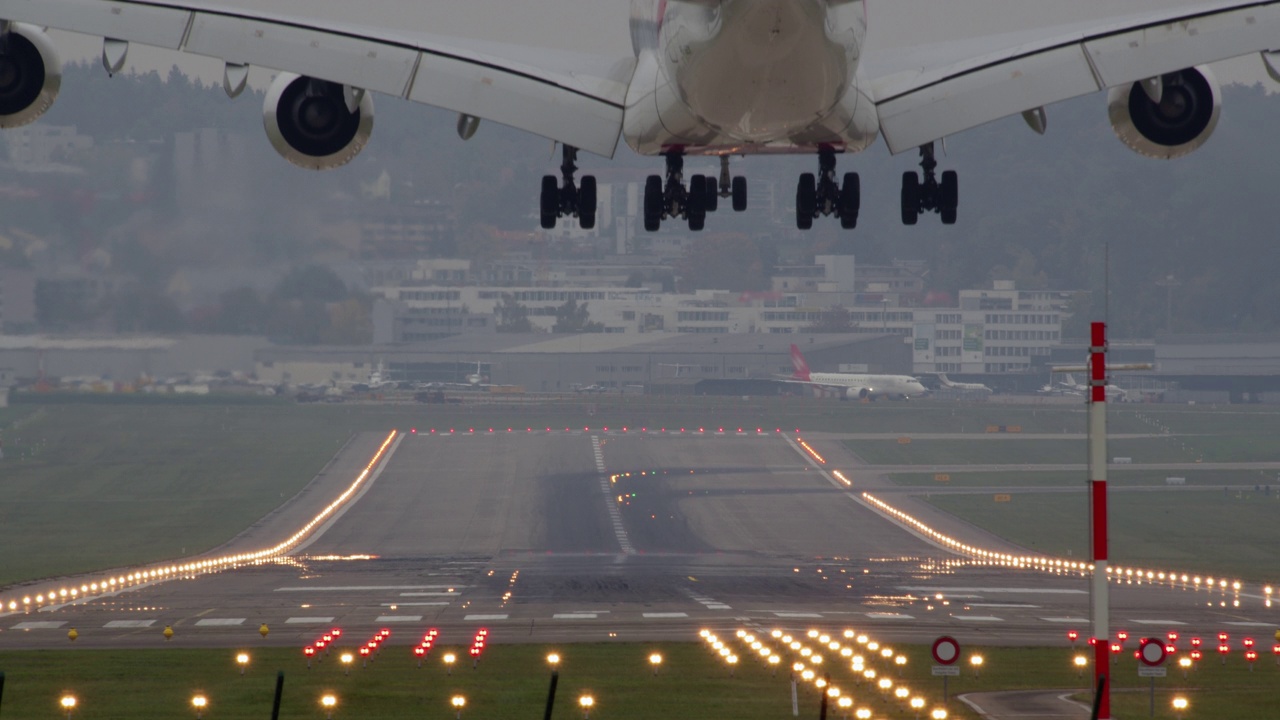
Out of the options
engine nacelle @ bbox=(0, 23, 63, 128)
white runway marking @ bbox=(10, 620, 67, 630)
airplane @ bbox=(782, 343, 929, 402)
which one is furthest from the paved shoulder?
airplane @ bbox=(782, 343, 929, 402)

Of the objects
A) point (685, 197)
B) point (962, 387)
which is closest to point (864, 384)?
point (962, 387)

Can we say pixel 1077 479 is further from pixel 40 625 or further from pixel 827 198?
pixel 827 198

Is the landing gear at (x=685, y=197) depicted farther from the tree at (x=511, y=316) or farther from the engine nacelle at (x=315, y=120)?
the tree at (x=511, y=316)

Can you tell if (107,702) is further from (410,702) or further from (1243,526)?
(1243,526)

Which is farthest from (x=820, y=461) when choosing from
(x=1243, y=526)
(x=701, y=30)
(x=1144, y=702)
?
(x=701, y=30)

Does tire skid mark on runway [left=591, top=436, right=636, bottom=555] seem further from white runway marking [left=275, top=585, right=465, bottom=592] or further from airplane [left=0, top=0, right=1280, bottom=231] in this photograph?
airplane [left=0, top=0, right=1280, bottom=231]
